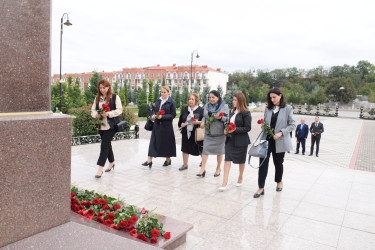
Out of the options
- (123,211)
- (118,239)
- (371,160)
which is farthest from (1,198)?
(371,160)

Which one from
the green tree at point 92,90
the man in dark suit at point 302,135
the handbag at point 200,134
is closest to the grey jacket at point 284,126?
the handbag at point 200,134

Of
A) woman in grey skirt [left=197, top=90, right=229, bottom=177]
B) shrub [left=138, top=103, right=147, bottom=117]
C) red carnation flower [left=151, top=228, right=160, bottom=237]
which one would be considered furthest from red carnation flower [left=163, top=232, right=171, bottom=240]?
shrub [left=138, top=103, right=147, bottom=117]

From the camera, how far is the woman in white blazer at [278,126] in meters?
4.50

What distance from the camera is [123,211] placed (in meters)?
3.12

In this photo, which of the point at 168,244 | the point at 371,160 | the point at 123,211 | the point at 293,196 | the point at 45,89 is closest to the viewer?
the point at 45,89

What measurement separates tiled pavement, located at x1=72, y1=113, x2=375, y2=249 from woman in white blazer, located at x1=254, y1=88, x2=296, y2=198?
22.4 inches

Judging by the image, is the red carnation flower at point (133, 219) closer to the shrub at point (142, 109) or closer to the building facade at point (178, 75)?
the shrub at point (142, 109)

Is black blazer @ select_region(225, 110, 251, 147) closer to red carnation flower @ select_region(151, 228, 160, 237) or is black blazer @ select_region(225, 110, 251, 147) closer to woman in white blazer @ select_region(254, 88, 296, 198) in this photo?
woman in white blazer @ select_region(254, 88, 296, 198)

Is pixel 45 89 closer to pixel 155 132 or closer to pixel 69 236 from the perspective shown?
pixel 69 236

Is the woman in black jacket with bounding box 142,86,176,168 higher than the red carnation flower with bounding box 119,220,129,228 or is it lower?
higher

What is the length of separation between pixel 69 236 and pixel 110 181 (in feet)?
9.62

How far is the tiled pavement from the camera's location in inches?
126

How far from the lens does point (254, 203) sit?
4324mm

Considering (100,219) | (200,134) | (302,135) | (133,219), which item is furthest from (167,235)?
(302,135)
